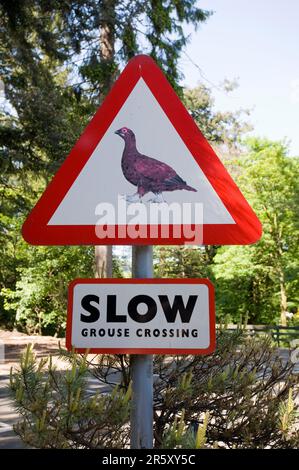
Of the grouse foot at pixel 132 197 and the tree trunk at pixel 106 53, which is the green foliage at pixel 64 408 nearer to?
the grouse foot at pixel 132 197

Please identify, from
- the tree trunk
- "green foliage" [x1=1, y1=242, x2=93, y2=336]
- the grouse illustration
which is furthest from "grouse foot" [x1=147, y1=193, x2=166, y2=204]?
"green foliage" [x1=1, y1=242, x2=93, y2=336]

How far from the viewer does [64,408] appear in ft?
6.11

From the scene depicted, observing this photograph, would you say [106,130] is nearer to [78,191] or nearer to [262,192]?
[78,191]

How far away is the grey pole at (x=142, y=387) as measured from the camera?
1.97 m

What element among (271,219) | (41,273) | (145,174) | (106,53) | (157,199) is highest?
(106,53)

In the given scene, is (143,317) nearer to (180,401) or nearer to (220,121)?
(180,401)

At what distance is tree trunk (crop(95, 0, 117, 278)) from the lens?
12695 millimetres

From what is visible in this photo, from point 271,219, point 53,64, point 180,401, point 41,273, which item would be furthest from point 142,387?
point 271,219

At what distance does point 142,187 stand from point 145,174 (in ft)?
0.19

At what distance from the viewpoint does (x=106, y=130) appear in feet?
7.15

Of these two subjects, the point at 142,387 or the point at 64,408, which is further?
the point at 142,387

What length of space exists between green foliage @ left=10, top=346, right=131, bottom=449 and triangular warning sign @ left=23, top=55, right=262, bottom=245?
53 cm

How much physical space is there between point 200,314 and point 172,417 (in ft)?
2.61

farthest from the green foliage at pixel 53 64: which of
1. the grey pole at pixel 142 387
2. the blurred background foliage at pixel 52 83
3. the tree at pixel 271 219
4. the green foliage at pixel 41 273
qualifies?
the tree at pixel 271 219
